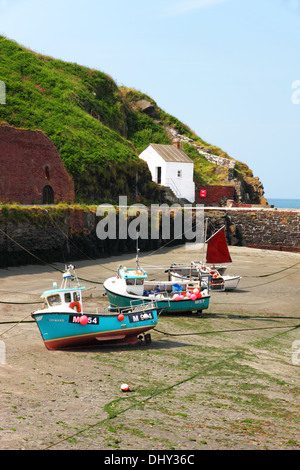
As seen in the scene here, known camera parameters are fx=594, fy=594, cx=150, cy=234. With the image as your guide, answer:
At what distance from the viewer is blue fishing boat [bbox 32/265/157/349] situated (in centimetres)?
1973

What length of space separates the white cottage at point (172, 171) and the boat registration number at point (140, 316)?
155ft

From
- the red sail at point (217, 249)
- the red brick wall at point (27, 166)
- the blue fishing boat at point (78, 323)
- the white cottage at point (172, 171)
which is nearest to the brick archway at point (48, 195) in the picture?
the red brick wall at point (27, 166)

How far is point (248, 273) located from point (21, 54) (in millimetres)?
43464

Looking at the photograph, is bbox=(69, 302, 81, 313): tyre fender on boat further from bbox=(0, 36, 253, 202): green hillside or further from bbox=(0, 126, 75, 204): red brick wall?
bbox=(0, 36, 253, 202): green hillside

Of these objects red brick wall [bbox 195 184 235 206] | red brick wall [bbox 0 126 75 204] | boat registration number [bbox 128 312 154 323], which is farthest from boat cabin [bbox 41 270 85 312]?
red brick wall [bbox 195 184 235 206]

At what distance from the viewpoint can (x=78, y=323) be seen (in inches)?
782

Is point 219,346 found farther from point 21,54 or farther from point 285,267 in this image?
point 21,54

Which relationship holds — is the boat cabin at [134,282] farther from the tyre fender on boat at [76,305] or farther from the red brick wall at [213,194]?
the red brick wall at [213,194]

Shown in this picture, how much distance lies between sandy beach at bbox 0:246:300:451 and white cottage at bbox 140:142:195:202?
40.5 m

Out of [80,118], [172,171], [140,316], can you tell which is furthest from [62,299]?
[172,171]

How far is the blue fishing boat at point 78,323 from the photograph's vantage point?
19734 millimetres

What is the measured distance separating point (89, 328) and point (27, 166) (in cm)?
2997

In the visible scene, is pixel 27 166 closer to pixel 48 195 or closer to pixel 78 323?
pixel 48 195

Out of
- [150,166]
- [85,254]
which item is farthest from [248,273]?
[150,166]
